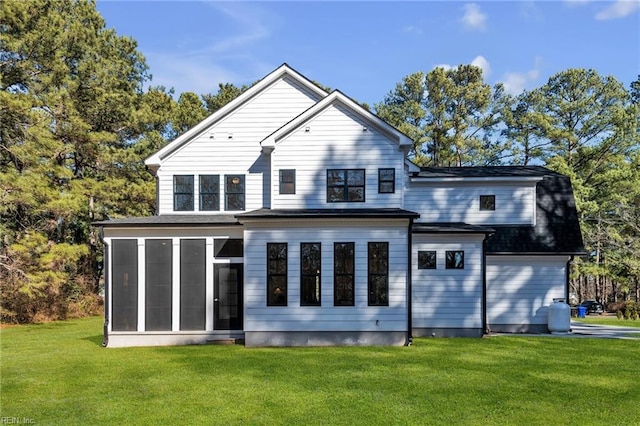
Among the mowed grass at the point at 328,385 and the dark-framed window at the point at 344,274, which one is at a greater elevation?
the dark-framed window at the point at 344,274

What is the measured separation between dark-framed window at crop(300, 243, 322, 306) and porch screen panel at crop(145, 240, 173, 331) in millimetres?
4299

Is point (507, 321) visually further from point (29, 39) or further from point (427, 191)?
point (29, 39)

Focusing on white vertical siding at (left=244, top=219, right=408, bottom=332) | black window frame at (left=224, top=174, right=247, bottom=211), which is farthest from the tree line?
white vertical siding at (left=244, top=219, right=408, bottom=332)

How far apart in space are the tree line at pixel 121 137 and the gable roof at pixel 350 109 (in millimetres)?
13904

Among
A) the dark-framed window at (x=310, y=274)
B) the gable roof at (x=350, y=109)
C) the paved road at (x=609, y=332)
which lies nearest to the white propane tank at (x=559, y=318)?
the paved road at (x=609, y=332)

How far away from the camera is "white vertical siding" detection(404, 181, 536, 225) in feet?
59.5

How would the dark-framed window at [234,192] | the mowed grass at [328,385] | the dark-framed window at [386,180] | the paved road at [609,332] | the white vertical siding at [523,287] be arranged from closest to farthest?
the mowed grass at [328,385] < the dark-framed window at [386,180] < the paved road at [609,332] < the dark-framed window at [234,192] < the white vertical siding at [523,287]

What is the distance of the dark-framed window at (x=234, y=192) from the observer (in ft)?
54.5

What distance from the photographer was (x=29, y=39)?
23.9 metres

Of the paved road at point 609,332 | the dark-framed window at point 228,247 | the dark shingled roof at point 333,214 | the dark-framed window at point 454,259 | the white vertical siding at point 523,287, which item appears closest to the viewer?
the dark shingled roof at point 333,214

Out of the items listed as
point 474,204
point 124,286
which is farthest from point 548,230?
point 124,286

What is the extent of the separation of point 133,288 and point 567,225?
16.4 metres

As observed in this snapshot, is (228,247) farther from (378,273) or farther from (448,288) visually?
(448,288)

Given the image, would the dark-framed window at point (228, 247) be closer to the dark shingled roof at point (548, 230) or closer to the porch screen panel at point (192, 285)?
the porch screen panel at point (192, 285)
